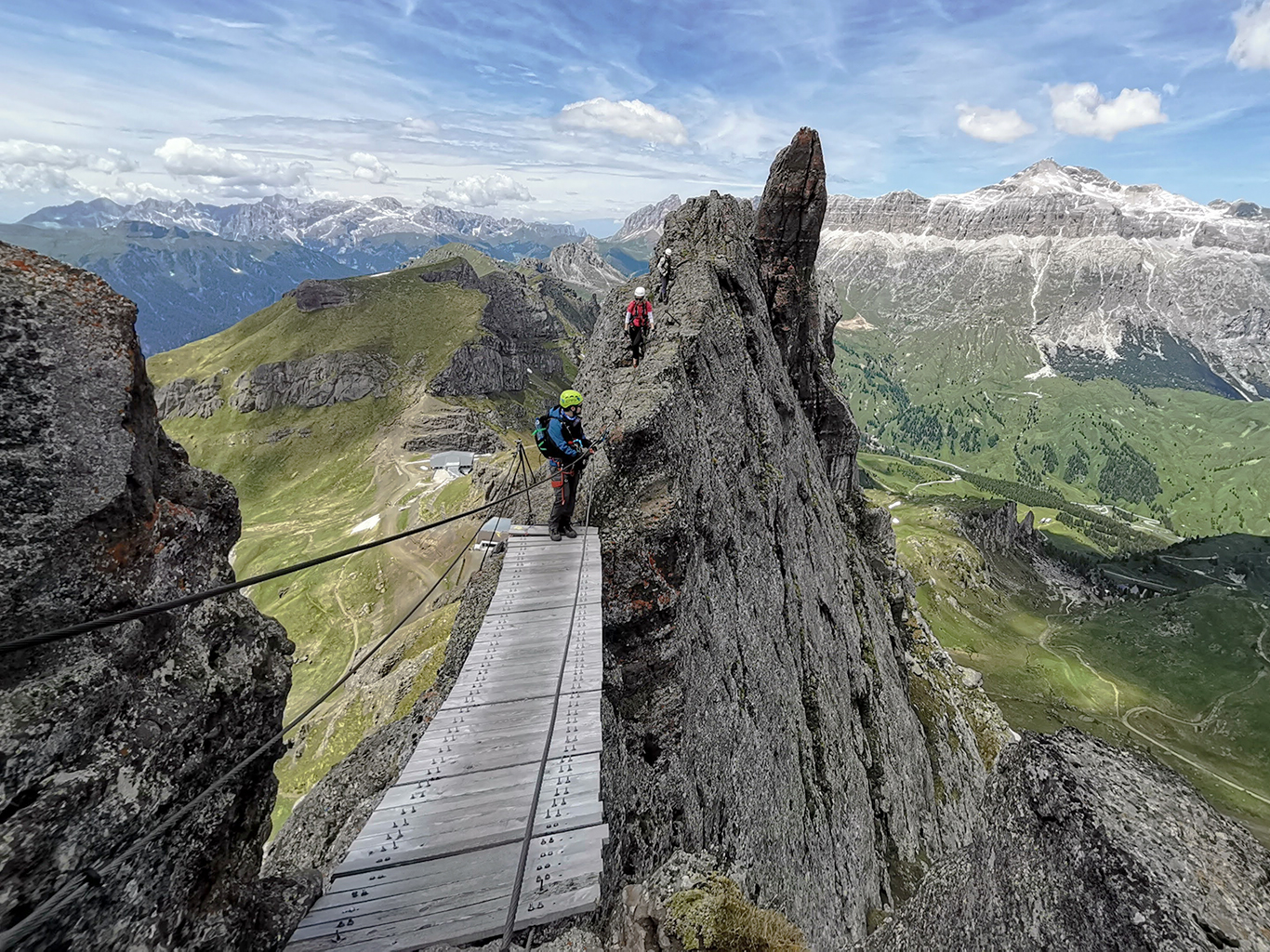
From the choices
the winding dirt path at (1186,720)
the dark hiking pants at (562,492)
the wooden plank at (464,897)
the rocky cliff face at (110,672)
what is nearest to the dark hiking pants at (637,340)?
the dark hiking pants at (562,492)

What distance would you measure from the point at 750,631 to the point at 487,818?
15.6 meters

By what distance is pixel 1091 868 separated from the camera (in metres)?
7.82

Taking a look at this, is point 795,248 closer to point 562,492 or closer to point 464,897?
point 562,492

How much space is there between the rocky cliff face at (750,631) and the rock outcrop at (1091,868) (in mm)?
7437

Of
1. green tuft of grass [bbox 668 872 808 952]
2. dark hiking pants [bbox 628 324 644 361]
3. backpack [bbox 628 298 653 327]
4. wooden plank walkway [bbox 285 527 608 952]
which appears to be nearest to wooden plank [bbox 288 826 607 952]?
wooden plank walkway [bbox 285 527 608 952]

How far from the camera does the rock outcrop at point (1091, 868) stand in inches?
280

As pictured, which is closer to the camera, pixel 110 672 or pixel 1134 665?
pixel 110 672

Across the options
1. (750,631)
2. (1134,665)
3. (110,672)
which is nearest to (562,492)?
(750,631)

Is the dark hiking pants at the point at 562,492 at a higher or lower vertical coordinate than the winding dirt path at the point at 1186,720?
higher

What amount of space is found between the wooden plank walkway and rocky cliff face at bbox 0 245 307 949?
1373 mm

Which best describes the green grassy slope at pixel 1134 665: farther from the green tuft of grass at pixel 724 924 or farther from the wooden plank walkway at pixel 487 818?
the wooden plank walkway at pixel 487 818

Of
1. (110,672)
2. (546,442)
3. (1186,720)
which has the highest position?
(546,442)

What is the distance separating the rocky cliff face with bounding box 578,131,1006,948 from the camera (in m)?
16.9

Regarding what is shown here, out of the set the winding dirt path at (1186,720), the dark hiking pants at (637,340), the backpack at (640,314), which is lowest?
the winding dirt path at (1186,720)
